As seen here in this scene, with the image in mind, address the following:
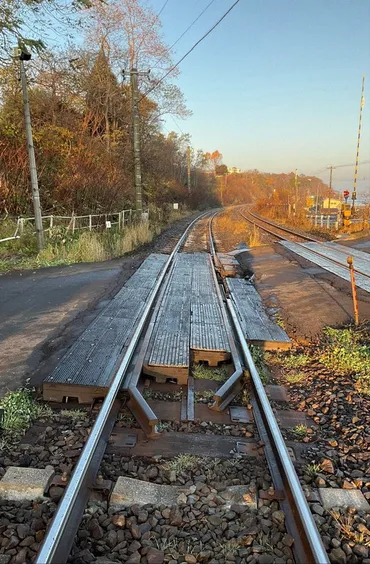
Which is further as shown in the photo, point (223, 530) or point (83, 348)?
point (83, 348)

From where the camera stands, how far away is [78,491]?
2.65 m

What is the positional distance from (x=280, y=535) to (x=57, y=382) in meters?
2.56

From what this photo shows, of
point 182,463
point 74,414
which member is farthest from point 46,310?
point 182,463

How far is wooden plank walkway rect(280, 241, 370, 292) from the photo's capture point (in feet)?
36.2

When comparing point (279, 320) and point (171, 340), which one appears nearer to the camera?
point (171, 340)

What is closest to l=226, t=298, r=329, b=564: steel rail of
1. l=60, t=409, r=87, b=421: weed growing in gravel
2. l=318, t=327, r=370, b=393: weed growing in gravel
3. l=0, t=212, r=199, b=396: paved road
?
l=318, t=327, r=370, b=393: weed growing in gravel

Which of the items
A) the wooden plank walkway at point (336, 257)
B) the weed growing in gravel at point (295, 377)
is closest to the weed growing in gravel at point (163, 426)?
the weed growing in gravel at point (295, 377)

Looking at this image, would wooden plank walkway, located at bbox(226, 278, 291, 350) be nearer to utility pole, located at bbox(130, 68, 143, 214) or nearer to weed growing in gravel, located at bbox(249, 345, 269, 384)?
weed growing in gravel, located at bbox(249, 345, 269, 384)

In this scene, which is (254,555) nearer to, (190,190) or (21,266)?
(21,266)

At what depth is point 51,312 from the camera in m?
7.31

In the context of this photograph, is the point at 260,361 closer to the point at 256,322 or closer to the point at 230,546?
the point at 256,322

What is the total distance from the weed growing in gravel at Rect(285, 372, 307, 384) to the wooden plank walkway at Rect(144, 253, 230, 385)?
0.77 metres

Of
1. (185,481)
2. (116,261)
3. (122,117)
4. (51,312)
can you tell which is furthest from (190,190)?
(185,481)

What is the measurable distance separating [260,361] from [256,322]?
56.9 inches
